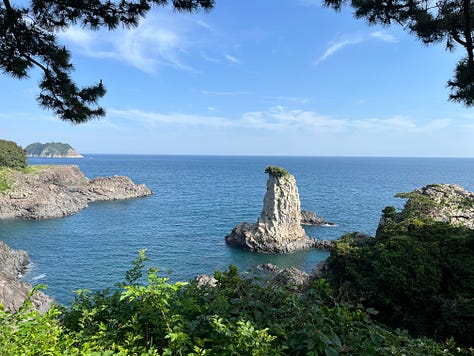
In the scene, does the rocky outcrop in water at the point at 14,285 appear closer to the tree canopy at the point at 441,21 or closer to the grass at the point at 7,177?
the tree canopy at the point at 441,21

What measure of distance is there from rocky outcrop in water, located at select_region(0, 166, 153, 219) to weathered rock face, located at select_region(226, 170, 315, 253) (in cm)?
4085

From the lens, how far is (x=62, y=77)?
27.5 ft

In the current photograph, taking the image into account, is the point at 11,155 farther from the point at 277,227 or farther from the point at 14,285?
the point at 277,227

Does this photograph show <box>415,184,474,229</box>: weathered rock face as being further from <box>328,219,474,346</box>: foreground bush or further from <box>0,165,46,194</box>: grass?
<box>0,165,46,194</box>: grass

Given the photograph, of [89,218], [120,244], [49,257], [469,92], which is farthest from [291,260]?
[89,218]

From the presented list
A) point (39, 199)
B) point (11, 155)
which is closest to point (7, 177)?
point (39, 199)

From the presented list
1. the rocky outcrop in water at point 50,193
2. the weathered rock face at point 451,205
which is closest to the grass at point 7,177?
the rocky outcrop in water at point 50,193

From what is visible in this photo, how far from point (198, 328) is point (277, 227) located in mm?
44832

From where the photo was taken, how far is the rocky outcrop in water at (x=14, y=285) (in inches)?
881

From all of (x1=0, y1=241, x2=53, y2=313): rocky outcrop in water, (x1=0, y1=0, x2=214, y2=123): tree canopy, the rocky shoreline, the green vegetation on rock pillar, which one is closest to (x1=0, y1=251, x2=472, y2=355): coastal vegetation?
(x1=0, y1=0, x2=214, y2=123): tree canopy

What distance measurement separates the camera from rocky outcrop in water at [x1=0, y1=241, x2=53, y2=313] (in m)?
22.4

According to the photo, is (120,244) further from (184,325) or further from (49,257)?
(184,325)

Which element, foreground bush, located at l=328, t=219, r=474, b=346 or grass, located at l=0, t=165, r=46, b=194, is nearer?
foreground bush, located at l=328, t=219, r=474, b=346

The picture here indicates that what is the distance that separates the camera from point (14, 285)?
2527 cm
